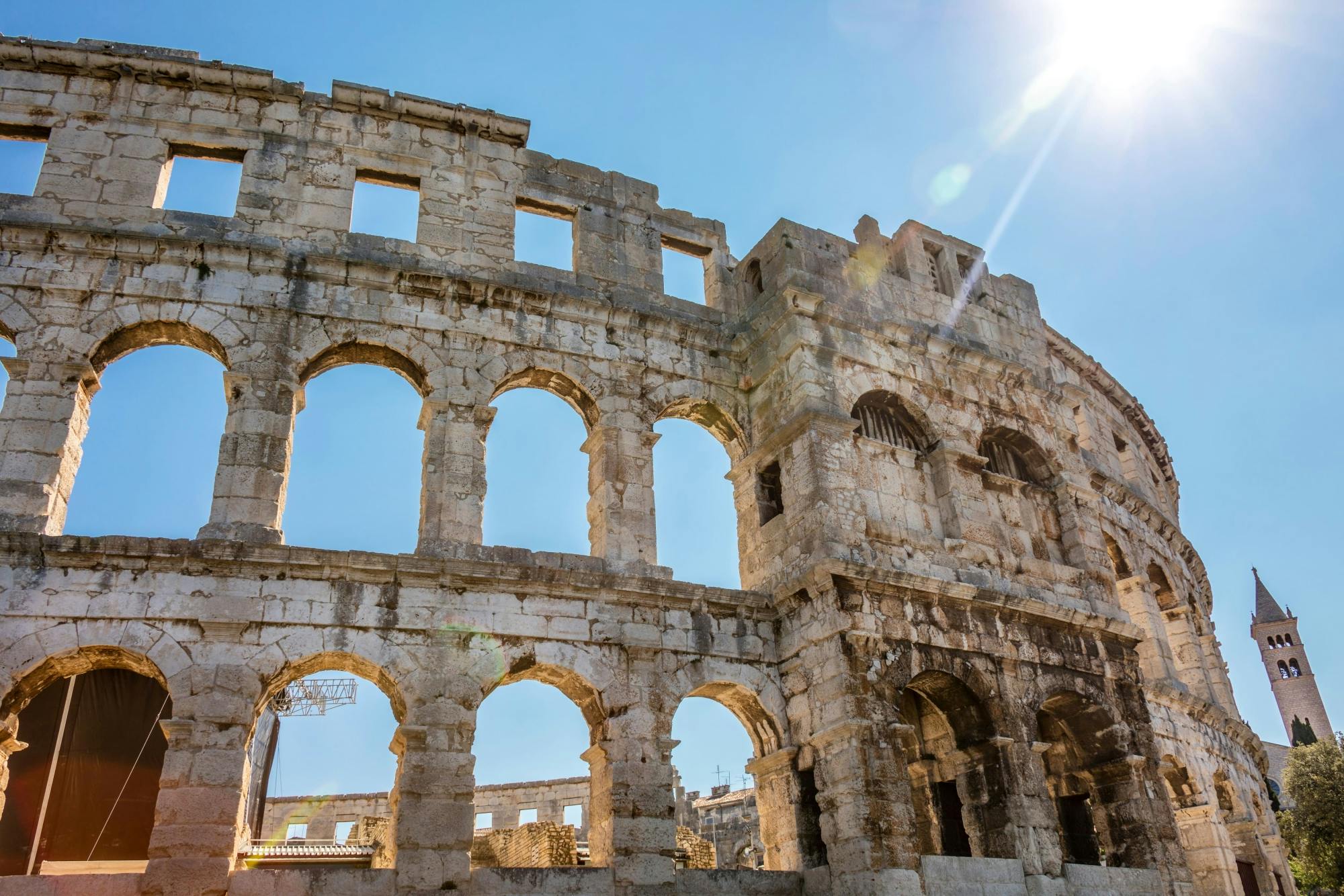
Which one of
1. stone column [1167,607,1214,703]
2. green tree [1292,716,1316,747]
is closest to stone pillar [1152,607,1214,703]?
stone column [1167,607,1214,703]

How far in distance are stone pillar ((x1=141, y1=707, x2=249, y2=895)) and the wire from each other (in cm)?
420

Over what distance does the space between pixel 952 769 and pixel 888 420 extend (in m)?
4.07

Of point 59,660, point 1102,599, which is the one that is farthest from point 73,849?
point 1102,599

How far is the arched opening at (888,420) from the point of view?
12.4 m

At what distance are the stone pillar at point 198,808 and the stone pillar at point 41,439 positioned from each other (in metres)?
2.36

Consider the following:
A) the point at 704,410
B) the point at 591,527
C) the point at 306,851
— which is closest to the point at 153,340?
the point at 591,527

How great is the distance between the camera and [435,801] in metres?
8.89

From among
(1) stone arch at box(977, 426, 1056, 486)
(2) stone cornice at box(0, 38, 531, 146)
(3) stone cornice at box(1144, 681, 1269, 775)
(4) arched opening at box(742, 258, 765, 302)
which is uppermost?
(2) stone cornice at box(0, 38, 531, 146)

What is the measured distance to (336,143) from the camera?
40.3ft

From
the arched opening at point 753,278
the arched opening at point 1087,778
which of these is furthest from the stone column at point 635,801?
the arched opening at point 753,278

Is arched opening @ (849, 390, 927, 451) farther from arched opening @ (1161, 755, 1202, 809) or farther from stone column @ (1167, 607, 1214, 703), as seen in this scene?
stone column @ (1167, 607, 1214, 703)

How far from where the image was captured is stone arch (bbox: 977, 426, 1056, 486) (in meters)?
13.5

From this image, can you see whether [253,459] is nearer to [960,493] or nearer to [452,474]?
[452,474]

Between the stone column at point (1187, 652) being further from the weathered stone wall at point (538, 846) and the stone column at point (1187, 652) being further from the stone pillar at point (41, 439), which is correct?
the stone pillar at point (41, 439)
